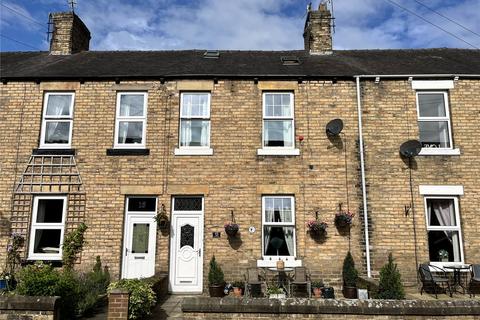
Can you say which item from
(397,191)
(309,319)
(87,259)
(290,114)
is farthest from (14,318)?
(397,191)

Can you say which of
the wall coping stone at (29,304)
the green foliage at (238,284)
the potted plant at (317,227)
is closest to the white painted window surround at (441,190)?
the potted plant at (317,227)

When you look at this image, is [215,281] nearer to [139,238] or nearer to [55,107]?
[139,238]

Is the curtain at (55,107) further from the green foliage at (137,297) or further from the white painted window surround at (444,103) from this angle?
the white painted window surround at (444,103)

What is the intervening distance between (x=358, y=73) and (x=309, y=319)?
7.74 m

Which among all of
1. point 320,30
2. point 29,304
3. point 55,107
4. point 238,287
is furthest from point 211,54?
point 29,304

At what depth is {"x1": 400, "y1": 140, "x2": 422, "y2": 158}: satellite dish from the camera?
10938 millimetres

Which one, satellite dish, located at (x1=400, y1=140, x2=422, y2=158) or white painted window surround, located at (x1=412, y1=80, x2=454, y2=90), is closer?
satellite dish, located at (x1=400, y1=140, x2=422, y2=158)

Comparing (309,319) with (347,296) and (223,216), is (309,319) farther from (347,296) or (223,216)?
(223,216)

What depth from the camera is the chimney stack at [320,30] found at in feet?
47.0

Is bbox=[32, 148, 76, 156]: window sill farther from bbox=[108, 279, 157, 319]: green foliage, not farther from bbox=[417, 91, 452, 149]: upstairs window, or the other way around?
bbox=[417, 91, 452, 149]: upstairs window

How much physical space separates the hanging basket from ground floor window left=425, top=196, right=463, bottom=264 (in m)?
5.13

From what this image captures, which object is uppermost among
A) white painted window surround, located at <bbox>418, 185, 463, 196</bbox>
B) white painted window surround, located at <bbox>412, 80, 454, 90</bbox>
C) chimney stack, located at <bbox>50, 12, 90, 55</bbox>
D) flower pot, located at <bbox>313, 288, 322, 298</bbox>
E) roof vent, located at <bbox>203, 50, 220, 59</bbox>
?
chimney stack, located at <bbox>50, 12, 90, 55</bbox>

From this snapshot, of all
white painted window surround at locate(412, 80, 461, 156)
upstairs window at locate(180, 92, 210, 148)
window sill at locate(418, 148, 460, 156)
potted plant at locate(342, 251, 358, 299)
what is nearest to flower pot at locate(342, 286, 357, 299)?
potted plant at locate(342, 251, 358, 299)

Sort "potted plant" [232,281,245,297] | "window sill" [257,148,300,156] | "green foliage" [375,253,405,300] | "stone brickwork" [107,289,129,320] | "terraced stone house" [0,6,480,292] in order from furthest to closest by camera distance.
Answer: "window sill" [257,148,300,156], "terraced stone house" [0,6,480,292], "potted plant" [232,281,245,297], "green foliage" [375,253,405,300], "stone brickwork" [107,289,129,320]
